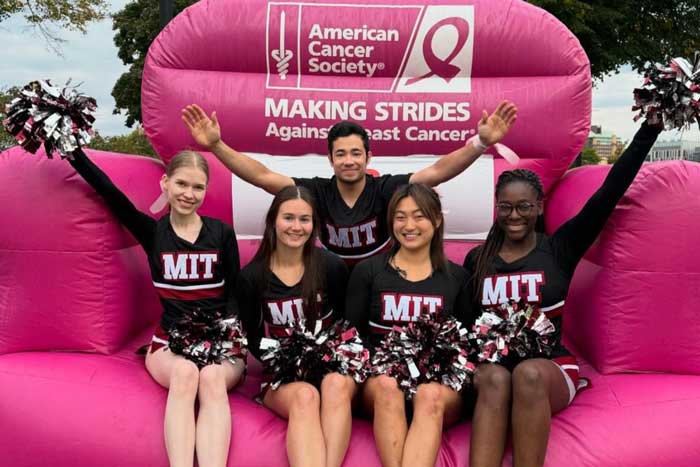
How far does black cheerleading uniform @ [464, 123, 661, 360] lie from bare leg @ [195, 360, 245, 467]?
0.92 meters

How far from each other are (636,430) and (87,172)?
2.09 m

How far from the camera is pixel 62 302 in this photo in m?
2.58

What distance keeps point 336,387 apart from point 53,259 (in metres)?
1.21

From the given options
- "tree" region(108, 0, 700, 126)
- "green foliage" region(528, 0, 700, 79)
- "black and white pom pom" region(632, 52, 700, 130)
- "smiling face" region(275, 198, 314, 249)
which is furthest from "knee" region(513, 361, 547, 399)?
"green foliage" region(528, 0, 700, 79)

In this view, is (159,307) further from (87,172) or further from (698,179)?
(698,179)

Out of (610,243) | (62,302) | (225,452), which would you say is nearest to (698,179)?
(610,243)

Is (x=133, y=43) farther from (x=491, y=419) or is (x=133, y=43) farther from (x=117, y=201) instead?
(x=491, y=419)

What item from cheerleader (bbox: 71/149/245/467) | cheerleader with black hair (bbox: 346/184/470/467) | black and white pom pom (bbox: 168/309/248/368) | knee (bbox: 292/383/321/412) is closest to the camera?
knee (bbox: 292/383/321/412)

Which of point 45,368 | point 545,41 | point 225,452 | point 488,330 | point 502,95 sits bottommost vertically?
point 225,452

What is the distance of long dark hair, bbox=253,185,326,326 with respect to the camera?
2400 millimetres

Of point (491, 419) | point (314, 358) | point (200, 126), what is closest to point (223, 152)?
point (200, 126)

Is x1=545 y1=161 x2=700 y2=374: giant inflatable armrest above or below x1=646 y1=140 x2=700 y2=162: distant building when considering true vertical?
below

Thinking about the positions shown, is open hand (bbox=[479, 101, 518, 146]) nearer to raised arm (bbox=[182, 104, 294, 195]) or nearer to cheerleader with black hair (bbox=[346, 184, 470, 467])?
cheerleader with black hair (bbox=[346, 184, 470, 467])

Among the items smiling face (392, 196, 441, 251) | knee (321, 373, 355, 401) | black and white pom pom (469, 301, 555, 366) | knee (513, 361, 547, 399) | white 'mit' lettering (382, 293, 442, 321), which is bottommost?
knee (321, 373, 355, 401)
